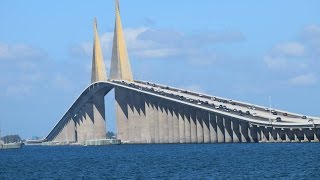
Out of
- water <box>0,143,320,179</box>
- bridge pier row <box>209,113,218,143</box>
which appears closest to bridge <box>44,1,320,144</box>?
bridge pier row <box>209,113,218,143</box>

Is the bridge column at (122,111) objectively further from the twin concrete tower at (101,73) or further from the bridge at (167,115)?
the twin concrete tower at (101,73)

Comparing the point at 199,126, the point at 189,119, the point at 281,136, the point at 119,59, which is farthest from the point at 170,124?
the point at 281,136

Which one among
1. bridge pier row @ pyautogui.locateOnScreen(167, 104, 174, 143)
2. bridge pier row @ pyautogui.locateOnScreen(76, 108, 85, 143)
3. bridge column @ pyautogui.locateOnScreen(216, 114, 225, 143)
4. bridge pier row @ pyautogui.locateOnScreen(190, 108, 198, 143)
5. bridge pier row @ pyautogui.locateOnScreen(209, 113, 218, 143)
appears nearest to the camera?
bridge column @ pyautogui.locateOnScreen(216, 114, 225, 143)

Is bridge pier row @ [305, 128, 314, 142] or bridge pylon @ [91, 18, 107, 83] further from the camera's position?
bridge pylon @ [91, 18, 107, 83]

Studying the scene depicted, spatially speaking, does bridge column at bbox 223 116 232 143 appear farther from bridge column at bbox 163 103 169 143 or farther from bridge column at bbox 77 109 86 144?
bridge column at bbox 77 109 86 144

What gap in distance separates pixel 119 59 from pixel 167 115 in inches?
1109

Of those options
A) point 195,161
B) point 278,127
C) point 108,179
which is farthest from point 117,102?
point 108,179

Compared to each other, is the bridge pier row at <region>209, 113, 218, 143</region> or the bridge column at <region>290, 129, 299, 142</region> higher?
the bridge pier row at <region>209, 113, 218, 143</region>

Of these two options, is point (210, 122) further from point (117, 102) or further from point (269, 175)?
point (269, 175)

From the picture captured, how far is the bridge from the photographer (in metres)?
117

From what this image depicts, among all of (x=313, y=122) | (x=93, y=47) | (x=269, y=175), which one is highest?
(x=93, y=47)

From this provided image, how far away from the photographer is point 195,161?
274ft

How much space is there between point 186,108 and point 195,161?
2173 inches

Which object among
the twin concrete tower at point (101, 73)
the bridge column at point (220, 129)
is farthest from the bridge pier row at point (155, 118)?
the twin concrete tower at point (101, 73)
